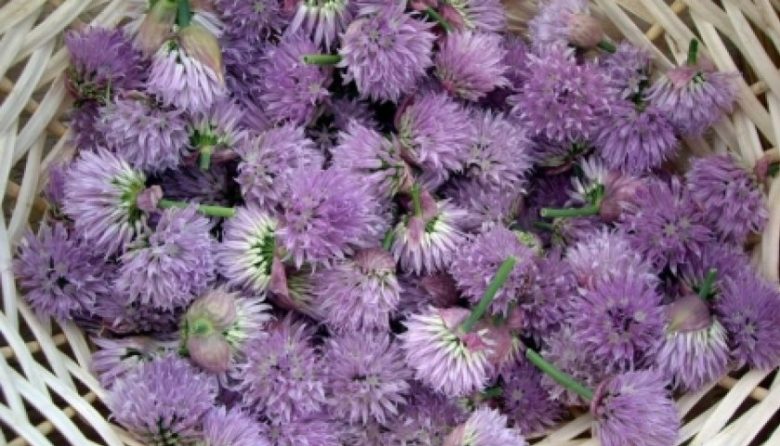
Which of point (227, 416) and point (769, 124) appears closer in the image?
point (227, 416)

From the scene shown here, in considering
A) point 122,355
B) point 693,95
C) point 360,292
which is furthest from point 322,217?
point 693,95

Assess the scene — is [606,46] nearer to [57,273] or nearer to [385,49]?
[385,49]

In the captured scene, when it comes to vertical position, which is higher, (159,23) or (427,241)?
(159,23)

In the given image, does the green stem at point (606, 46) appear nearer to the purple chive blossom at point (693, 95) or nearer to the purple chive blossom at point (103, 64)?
the purple chive blossom at point (693, 95)

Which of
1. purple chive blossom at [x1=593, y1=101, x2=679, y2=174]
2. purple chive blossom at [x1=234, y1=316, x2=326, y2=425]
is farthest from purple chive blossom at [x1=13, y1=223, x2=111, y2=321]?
purple chive blossom at [x1=593, y1=101, x2=679, y2=174]

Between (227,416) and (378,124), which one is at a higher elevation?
(378,124)

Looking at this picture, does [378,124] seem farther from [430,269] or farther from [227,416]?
[227,416]

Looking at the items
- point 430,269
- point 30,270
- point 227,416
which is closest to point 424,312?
point 430,269
